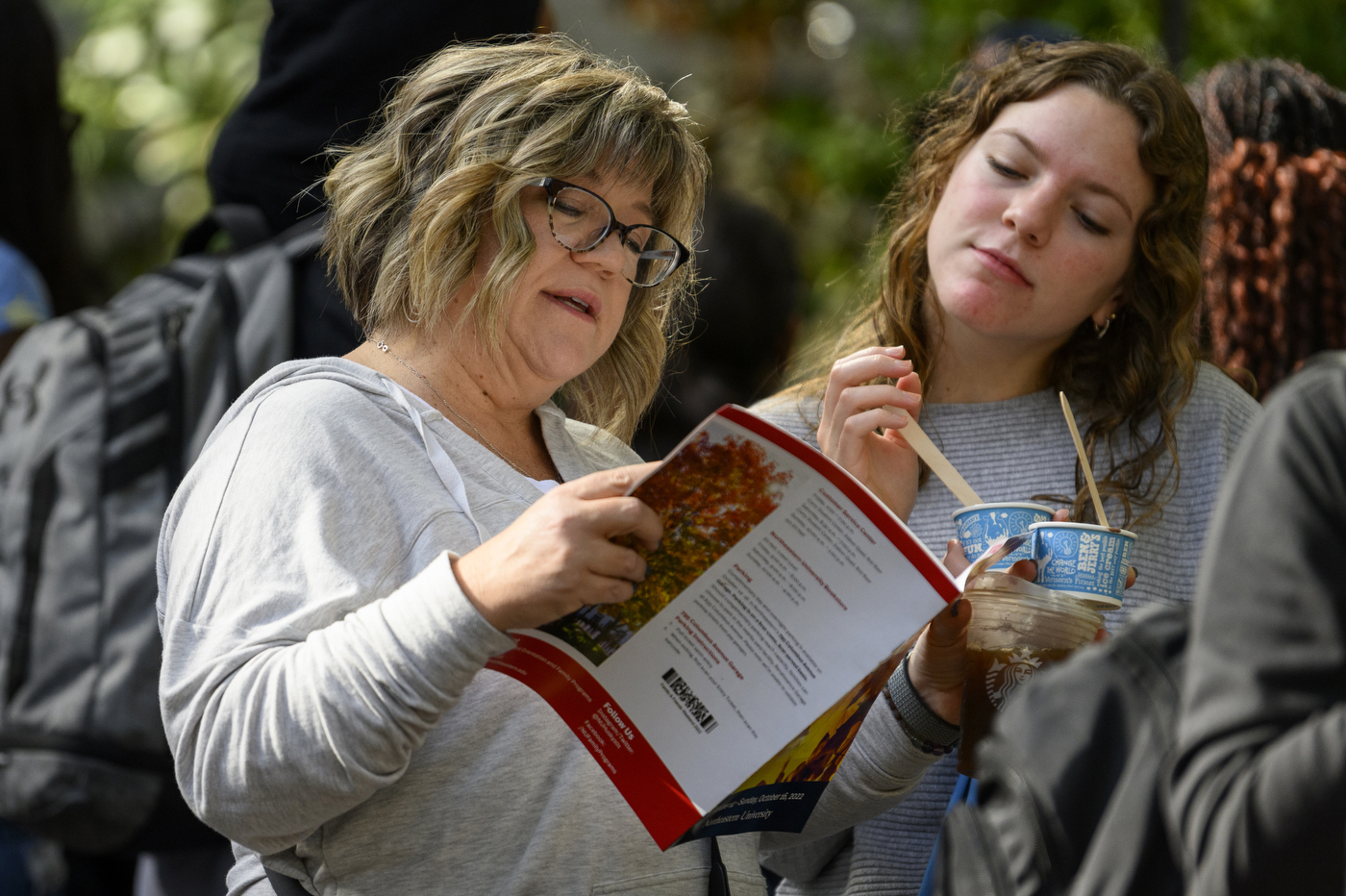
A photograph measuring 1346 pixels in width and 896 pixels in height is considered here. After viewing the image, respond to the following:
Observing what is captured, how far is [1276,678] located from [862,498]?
0.48 meters

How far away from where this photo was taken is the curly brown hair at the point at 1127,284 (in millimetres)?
2080

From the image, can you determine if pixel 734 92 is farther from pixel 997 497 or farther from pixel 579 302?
pixel 579 302

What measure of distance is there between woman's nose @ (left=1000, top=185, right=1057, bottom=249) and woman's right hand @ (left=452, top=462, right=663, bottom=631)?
957mm

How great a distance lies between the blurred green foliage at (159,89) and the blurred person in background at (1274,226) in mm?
3921

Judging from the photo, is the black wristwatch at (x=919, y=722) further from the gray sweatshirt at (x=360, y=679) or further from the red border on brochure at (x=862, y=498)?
the red border on brochure at (x=862, y=498)

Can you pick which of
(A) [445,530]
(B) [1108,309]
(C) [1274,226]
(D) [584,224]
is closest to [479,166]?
(D) [584,224]

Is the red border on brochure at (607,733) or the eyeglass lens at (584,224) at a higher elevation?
the eyeglass lens at (584,224)

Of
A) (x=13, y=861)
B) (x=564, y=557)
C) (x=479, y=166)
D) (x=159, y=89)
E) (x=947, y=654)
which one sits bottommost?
(x=13, y=861)

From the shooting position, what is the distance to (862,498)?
1.27 m

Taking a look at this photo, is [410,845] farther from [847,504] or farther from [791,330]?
[791,330]

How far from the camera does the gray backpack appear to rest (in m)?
2.12

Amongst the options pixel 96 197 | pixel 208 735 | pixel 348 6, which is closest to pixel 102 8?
pixel 96 197

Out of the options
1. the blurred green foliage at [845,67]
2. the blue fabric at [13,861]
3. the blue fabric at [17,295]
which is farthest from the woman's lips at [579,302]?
the blurred green foliage at [845,67]

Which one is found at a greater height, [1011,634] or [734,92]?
[1011,634]
